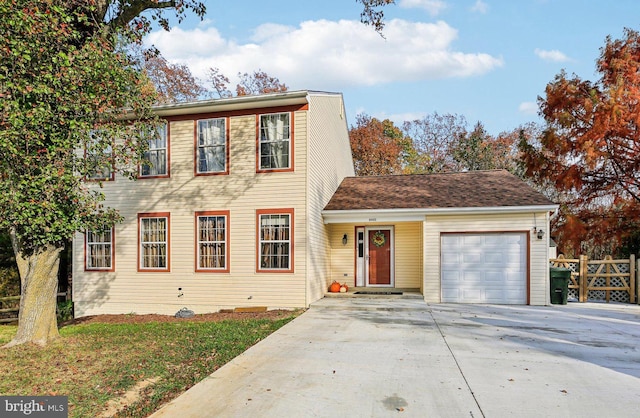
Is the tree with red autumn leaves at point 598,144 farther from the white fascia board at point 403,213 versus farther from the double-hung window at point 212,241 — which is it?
the double-hung window at point 212,241

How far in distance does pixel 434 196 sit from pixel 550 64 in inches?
313

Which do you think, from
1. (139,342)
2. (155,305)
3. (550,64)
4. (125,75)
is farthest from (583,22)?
(155,305)

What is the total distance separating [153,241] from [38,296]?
440 cm

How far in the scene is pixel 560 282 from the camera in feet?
35.6

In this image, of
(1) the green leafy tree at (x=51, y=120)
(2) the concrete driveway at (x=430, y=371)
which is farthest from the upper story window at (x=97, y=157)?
(2) the concrete driveway at (x=430, y=371)

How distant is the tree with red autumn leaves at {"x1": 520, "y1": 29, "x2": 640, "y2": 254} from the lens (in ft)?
43.4

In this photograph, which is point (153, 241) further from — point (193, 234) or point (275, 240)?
point (275, 240)

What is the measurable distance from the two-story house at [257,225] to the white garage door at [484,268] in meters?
0.03

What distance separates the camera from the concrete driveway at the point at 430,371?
3.93 meters

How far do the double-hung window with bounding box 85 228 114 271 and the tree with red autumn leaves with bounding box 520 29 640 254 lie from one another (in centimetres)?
1491

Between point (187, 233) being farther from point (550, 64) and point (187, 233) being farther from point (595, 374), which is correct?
point (550, 64)

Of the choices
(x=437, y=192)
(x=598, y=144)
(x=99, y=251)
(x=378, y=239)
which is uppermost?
(x=598, y=144)

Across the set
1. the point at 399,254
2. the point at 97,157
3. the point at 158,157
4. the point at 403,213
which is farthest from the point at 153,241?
the point at 399,254

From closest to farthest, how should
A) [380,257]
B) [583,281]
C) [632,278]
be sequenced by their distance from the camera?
[632,278] < [583,281] < [380,257]
